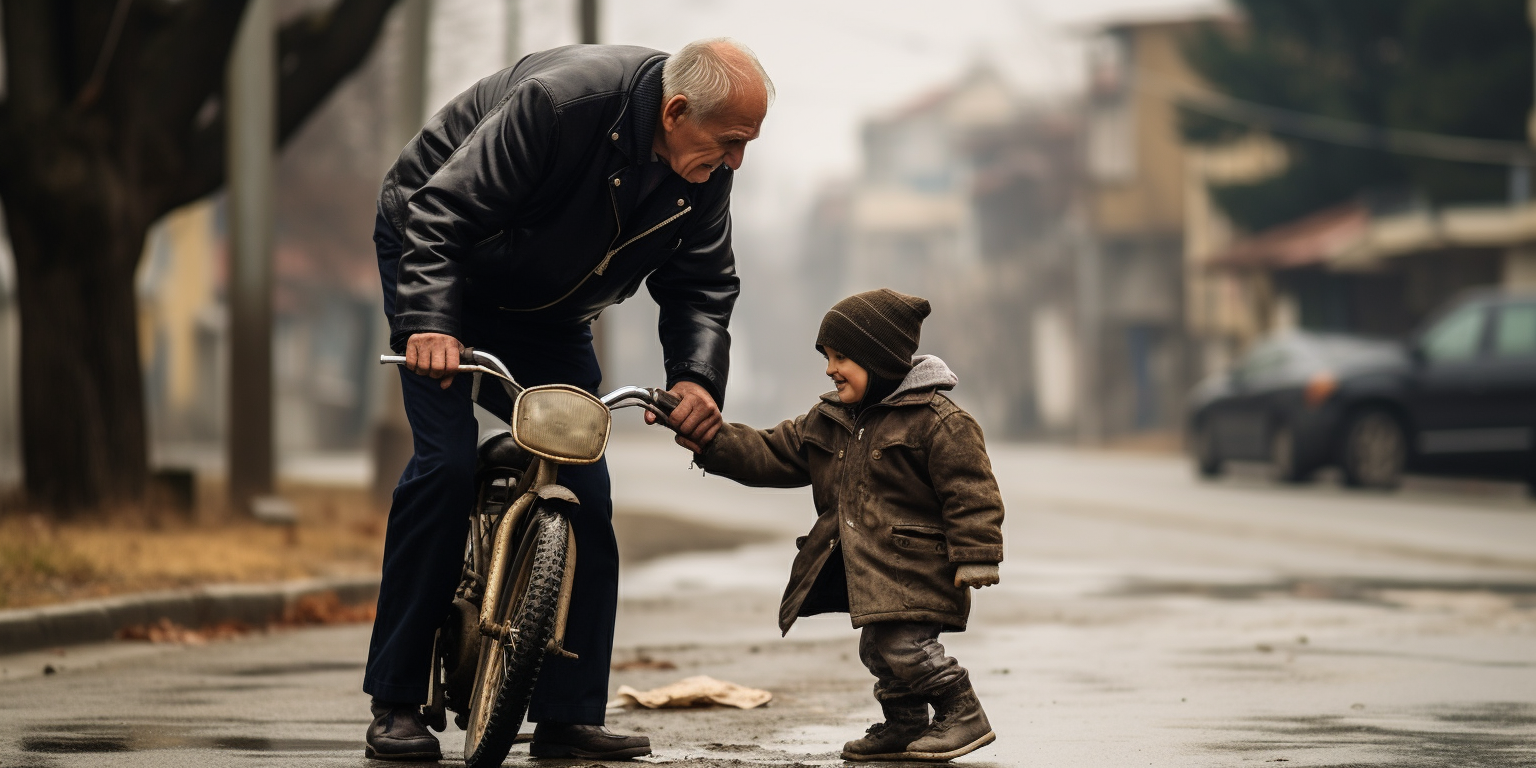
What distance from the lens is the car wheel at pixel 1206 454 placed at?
23609 millimetres

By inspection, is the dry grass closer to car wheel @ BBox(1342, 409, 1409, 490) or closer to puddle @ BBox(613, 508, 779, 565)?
puddle @ BBox(613, 508, 779, 565)

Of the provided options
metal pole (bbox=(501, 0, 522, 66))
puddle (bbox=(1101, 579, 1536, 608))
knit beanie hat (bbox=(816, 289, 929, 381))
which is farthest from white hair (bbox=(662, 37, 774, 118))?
metal pole (bbox=(501, 0, 522, 66))

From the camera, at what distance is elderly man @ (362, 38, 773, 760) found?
490 centimetres

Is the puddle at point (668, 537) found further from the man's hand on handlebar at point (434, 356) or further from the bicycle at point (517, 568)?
the man's hand on handlebar at point (434, 356)

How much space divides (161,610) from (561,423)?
411cm

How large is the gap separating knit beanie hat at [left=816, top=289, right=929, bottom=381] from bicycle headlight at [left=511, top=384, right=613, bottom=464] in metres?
0.68

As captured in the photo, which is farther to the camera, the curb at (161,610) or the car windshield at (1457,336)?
the car windshield at (1457,336)

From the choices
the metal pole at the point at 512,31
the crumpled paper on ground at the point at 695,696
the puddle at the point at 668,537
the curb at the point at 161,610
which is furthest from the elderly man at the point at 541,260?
the metal pole at the point at 512,31

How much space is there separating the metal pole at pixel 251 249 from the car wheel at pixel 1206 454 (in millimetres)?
12935

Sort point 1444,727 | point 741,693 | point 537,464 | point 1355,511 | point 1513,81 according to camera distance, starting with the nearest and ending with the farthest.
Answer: point 537,464
point 1444,727
point 741,693
point 1355,511
point 1513,81

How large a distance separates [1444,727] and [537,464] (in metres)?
2.55

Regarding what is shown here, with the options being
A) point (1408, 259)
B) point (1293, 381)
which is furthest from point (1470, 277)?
point (1293, 381)

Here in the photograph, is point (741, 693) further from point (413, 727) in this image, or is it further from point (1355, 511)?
point (1355, 511)

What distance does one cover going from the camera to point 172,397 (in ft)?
144
